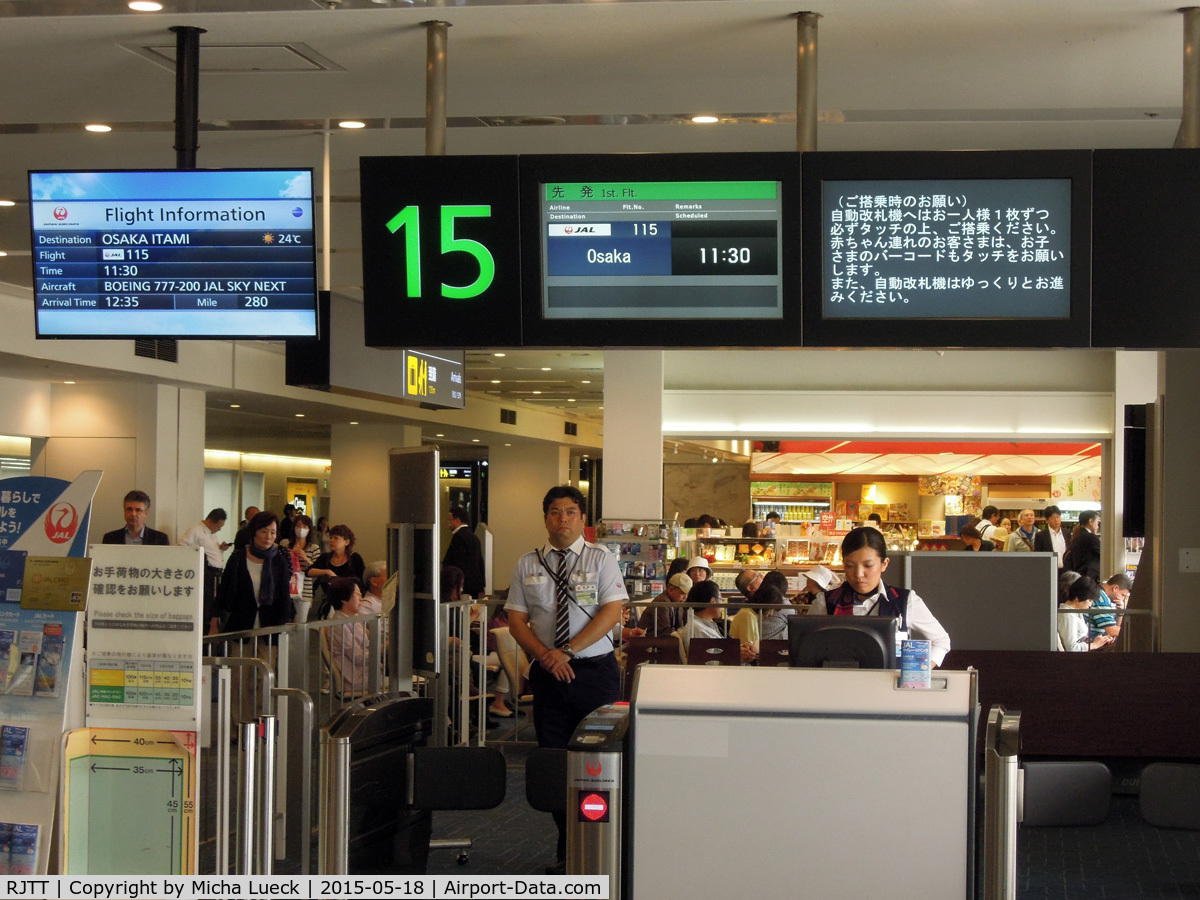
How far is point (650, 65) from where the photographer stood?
457cm

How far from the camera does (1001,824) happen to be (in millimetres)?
2775

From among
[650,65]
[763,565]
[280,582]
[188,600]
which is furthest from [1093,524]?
[188,600]

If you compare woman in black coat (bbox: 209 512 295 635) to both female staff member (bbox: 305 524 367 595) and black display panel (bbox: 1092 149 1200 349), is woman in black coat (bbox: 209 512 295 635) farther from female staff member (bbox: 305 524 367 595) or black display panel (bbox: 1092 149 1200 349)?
black display panel (bbox: 1092 149 1200 349)

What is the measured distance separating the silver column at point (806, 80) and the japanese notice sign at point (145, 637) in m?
2.27

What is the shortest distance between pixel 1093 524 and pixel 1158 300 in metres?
11.3

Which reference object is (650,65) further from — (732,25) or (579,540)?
(579,540)

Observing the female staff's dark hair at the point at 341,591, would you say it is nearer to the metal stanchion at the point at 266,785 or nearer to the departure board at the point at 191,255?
the departure board at the point at 191,255

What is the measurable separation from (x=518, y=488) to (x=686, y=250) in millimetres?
22245

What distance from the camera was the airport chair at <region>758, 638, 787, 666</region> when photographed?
7551 mm

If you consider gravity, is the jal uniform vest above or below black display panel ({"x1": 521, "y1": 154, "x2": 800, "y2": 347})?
below

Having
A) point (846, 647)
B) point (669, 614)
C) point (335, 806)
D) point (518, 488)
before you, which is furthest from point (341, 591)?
point (518, 488)

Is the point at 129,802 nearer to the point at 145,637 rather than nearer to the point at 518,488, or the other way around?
the point at 145,637

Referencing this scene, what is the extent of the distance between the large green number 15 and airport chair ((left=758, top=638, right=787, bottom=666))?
166 inches

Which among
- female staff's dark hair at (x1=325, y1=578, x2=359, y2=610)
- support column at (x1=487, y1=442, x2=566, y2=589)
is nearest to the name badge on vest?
female staff's dark hair at (x1=325, y1=578, x2=359, y2=610)
